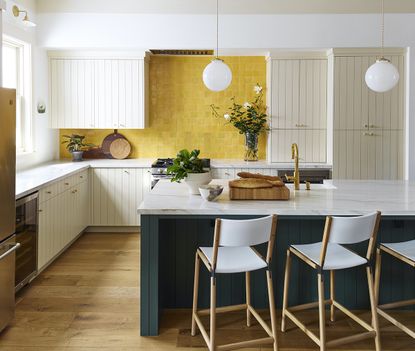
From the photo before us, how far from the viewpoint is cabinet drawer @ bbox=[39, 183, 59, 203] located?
4613 millimetres

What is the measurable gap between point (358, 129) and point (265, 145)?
1.40 meters

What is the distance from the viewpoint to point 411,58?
6121 millimetres

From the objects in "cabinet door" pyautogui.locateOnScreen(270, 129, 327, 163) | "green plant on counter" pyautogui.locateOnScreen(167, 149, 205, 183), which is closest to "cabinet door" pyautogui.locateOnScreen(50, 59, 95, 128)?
"cabinet door" pyautogui.locateOnScreen(270, 129, 327, 163)

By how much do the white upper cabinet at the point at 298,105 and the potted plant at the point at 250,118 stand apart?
0.25 m

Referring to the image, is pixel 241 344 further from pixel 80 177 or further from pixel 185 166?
pixel 80 177

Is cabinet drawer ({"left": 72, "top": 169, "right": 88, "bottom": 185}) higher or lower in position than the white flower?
lower

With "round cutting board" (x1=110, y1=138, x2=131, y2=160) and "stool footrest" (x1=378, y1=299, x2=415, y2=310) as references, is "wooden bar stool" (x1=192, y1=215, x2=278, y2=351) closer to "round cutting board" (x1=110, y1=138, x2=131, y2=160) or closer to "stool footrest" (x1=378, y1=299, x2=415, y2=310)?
"stool footrest" (x1=378, y1=299, x2=415, y2=310)

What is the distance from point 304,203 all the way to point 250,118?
3513 mm

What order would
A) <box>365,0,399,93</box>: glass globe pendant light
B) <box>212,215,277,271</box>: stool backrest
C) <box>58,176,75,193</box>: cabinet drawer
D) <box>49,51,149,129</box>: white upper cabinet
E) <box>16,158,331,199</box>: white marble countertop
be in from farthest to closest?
<box>49,51,149,129</box>: white upper cabinet → <box>58,176,75,193</box>: cabinet drawer → <box>16,158,331,199</box>: white marble countertop → <box>365,0,399,93</box>: glass globe pendant light → <box>212,215,277,271</box>: stool backrest

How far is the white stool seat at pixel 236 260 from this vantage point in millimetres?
2998

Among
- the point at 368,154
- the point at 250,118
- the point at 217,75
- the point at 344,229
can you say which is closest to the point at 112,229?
the point at 250,118

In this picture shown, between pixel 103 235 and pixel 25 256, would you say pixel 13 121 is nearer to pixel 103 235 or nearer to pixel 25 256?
pixel 25 256

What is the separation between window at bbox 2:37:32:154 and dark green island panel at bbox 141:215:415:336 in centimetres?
304

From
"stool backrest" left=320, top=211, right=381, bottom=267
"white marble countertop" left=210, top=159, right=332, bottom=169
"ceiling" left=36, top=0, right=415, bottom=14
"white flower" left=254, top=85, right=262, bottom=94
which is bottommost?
"stool backrest" left=320, top=211, right=381, bottom=267
